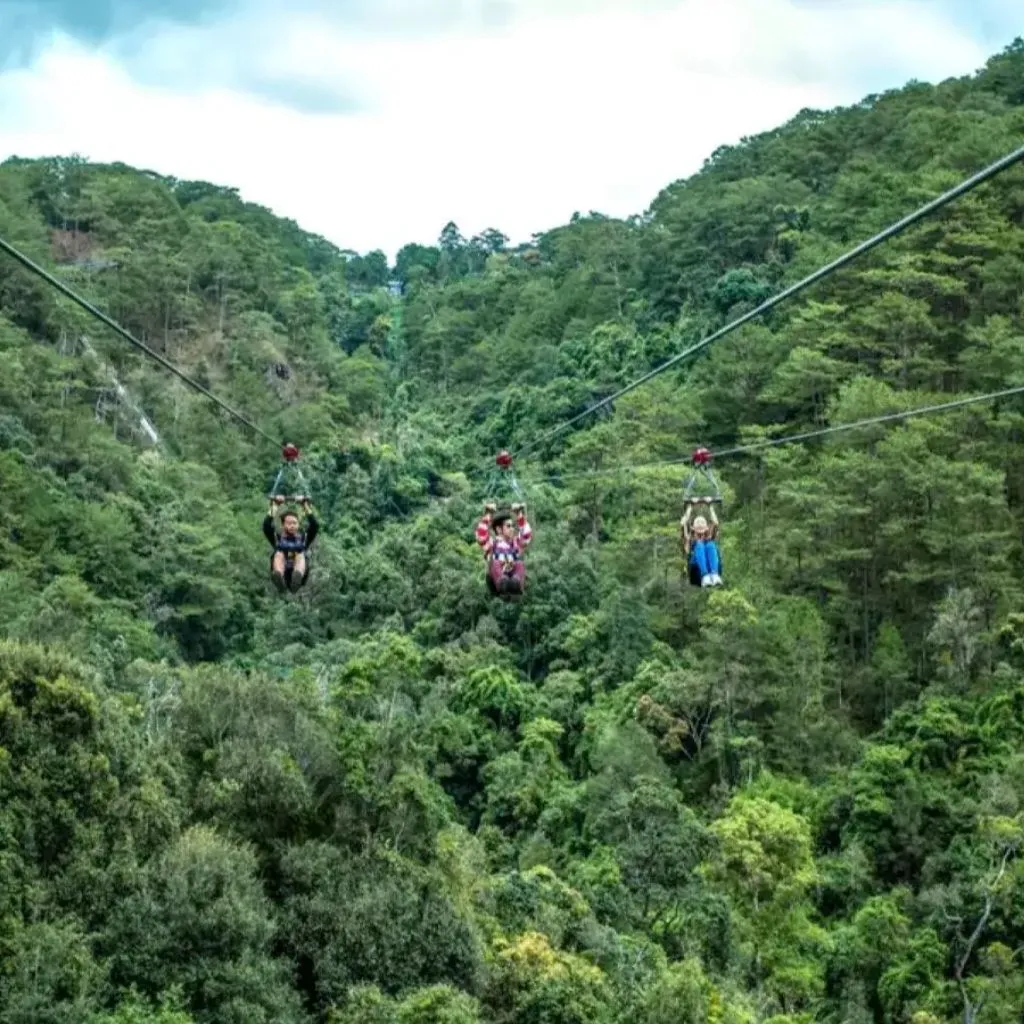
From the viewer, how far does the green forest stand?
37.0ft

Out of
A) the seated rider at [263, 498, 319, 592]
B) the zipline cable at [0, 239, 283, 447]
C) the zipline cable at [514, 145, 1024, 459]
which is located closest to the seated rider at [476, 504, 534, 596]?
the seated rider at [263, 498, 319, 592]

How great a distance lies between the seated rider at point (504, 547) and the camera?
9.38 meters

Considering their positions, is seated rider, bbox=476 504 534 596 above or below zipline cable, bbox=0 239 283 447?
below

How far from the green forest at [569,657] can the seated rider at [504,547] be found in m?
3.30

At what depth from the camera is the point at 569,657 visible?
75.2ft

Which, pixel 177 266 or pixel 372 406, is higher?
pixel 177 266

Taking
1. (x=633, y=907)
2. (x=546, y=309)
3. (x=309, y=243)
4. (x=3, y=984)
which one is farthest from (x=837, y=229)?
(x=309, y=243)

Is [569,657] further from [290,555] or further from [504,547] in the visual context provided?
[290,555]

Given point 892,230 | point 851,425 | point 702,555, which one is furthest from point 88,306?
point 702,555

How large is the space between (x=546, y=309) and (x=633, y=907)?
103 ft

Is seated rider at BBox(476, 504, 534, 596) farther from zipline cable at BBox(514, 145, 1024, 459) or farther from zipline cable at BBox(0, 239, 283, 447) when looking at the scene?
zipline cable at BBox(514, 145, 1024, 459)

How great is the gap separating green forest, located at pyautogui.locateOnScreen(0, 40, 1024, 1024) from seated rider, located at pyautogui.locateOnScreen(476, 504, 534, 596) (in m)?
3.30

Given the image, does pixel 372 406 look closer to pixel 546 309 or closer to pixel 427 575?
pixel 546 309

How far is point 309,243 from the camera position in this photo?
68.4 m
